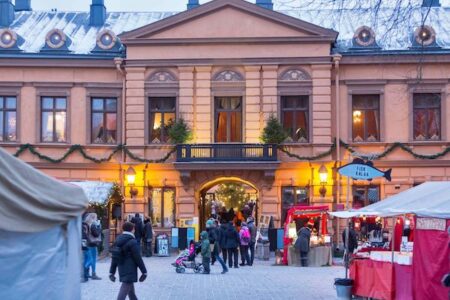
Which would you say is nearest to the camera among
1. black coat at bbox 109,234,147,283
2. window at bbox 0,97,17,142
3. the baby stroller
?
black coat at bbox 109,234,147,283

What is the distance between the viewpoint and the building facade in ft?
119

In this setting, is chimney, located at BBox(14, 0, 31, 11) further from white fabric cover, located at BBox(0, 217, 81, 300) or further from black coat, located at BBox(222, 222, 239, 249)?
white fabric cover, located at BBox(0, 217, 81, 300)

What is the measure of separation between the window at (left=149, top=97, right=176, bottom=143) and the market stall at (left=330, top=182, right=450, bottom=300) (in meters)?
18.7

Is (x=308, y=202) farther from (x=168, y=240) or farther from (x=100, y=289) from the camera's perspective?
(x=100, y=289)

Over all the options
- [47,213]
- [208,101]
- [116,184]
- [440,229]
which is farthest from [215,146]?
[47,213]

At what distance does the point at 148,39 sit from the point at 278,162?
7.37 metres

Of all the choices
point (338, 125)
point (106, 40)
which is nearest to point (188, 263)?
point (338, 125)

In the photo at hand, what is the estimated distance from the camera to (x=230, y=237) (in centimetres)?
2852

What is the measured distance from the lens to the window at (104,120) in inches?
1480

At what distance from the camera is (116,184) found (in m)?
35.9

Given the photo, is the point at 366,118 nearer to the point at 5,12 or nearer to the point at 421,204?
the point at 5,12

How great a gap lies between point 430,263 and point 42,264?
911 cm

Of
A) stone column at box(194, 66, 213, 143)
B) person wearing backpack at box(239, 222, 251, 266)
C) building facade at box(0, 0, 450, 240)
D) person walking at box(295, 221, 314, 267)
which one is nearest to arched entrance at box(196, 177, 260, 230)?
building facade at box(0, 0, 450, 240)

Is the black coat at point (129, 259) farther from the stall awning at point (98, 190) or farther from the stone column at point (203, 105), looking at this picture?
the stone column at point (203, 105)
